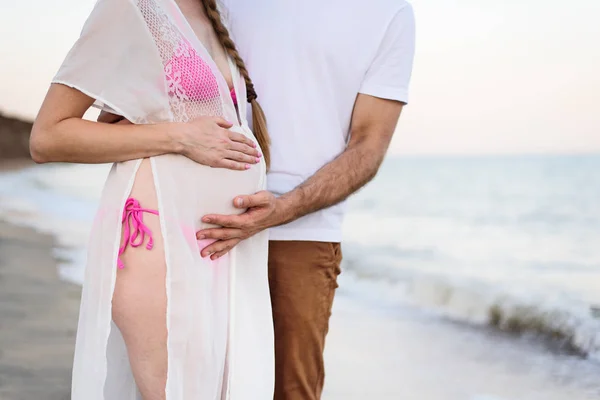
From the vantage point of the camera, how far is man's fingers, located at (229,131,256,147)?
1754 millimetres

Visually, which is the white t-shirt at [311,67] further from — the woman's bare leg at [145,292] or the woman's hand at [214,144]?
the woman's bare leg at [145,292]

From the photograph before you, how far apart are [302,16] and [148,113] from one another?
0.59 m

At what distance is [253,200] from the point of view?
5.79ft

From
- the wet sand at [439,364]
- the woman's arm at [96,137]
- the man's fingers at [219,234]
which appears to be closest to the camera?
the woman's arm at [96,137]

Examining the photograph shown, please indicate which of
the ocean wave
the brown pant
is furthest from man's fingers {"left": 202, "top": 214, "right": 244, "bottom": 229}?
the ocean wave

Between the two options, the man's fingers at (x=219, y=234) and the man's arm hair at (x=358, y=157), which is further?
the man's arm hair at (x=358, y=157)

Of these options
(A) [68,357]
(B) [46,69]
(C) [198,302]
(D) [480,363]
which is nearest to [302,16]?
(C) [198,302]

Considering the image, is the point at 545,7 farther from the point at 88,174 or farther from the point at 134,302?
the point at 134,302

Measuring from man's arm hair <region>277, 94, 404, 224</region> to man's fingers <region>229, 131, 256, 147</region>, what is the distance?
0.70 ft

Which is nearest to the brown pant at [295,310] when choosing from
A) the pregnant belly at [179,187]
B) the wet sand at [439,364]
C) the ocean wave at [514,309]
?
the pregnant belly at [179,187]

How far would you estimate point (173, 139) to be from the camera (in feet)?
5.40

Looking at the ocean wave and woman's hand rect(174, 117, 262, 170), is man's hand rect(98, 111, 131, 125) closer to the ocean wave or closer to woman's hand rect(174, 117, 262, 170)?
woman's hand rect(174, 117, 262, 170)

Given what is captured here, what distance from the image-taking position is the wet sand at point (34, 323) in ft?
12.1

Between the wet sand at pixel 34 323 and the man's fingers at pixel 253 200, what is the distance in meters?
2.16
